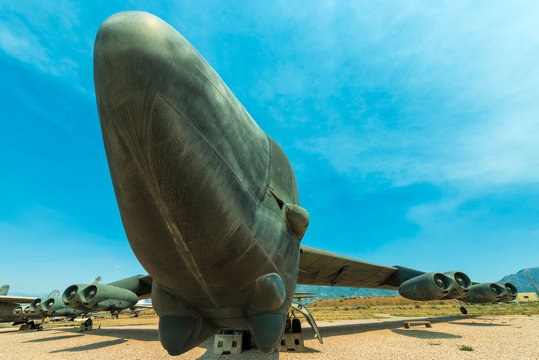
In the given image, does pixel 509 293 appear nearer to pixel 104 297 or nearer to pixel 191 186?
pixel 191 186

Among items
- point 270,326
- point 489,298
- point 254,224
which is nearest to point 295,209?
point 254,224

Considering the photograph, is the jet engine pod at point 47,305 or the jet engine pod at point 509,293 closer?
the jet engine pod at point 509,293

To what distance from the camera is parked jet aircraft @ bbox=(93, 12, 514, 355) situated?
1799 mm

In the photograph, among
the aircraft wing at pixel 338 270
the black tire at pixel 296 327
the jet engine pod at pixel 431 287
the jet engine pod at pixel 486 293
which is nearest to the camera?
the black tire at pixel 296 327

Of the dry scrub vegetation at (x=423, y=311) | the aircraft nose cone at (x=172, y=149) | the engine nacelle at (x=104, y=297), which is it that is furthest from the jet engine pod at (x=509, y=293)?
the engine nacelle at (x=104, y=297)

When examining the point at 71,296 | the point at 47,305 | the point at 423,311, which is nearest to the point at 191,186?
the point at 71,296

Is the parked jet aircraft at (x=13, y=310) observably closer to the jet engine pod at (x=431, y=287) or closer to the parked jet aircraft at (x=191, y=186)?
the parked jet aircraft at (x=191, y=186)

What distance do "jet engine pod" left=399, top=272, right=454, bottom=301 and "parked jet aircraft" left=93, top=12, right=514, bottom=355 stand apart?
7.89 meters

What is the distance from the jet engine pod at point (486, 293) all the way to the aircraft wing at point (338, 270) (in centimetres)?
470

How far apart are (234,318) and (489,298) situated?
16.3 meters

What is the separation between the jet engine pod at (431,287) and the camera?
856cm

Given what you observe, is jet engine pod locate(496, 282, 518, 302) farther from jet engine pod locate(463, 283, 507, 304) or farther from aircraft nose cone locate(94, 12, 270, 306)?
aircraft nose cone locate(94, 12, 270, 306)

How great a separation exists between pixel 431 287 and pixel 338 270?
3.39 meters

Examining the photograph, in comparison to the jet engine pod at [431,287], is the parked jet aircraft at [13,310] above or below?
below
